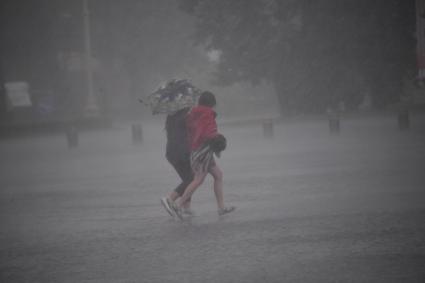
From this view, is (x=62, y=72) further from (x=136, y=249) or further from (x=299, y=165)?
(x=136, y=249)

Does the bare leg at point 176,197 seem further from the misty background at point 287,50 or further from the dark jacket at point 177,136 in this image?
the misty background at point 287,50

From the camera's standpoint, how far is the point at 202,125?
27.9 ft

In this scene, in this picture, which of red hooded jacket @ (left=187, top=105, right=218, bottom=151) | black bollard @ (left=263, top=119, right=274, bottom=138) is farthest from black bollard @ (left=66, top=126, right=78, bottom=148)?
red hooded jacket @ (left=187, top=105, right=218, bottom=151)

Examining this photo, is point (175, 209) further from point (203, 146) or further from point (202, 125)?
point (202, 125)

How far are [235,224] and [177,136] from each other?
1580 millimetres

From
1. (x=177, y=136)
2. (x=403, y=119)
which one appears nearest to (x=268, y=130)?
(x=403, y=119)

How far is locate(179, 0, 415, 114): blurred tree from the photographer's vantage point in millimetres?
34812

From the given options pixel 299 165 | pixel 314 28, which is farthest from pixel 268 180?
pixel 314 28

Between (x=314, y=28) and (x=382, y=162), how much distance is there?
74.5ft

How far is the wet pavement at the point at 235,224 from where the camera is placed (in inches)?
225

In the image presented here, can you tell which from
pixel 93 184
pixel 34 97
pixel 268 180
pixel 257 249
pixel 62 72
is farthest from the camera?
pixel 62 72

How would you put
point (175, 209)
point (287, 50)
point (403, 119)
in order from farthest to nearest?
point (287, 50) → point (403, 119) → point (175, 209)

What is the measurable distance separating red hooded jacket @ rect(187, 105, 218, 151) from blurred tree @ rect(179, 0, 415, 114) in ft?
89.5

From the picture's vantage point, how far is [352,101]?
120 ft
